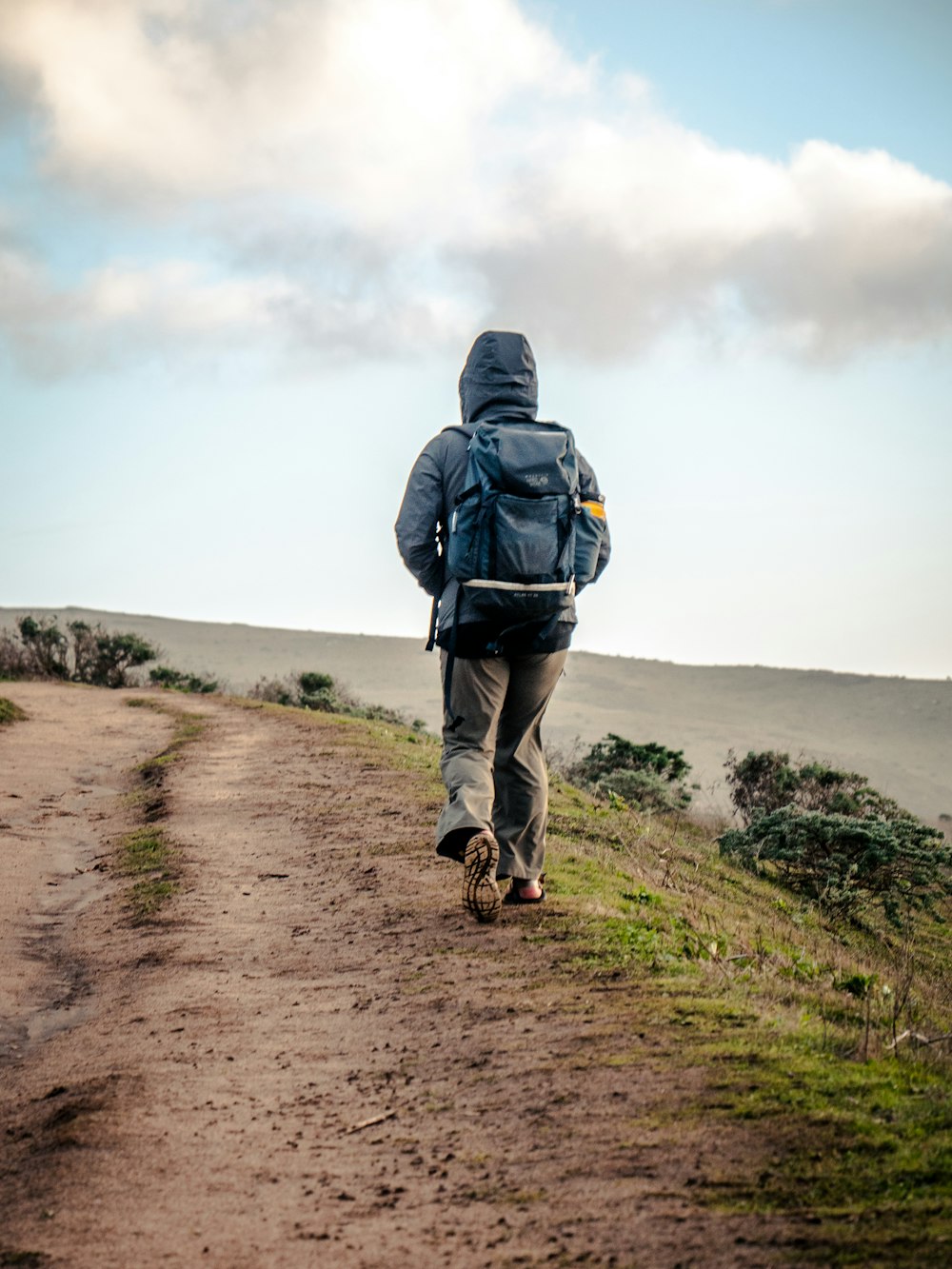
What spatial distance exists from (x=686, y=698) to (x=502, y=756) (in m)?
43.6

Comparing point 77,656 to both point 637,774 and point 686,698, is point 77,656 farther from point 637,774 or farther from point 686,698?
point 686,698

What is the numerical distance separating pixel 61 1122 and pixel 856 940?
833cm

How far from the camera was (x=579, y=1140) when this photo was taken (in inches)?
139

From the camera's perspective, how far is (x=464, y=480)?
5.73 metres

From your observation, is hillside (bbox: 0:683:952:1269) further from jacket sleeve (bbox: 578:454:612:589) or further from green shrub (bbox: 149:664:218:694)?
green shrub (bbox: 149:664:218:694)

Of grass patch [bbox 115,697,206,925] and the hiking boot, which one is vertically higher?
the hiking boot

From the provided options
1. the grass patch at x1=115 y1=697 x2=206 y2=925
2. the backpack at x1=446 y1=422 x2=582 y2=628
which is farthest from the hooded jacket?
the grass patch at x1=115 y1=697 x2=206 y2=925

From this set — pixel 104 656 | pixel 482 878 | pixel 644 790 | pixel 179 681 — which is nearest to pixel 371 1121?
pixel 482 878

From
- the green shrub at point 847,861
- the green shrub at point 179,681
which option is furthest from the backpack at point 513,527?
the green shrub at point 179,681

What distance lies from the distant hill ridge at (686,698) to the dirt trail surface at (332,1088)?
76.7 feet

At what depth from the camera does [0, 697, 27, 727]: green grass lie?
16.8 m

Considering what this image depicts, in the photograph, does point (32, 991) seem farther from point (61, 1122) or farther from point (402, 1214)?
point (402, 1214)

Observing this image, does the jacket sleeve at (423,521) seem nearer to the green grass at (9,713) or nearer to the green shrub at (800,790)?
the green shrub at (800,790)

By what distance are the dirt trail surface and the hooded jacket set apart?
148 centimetres
